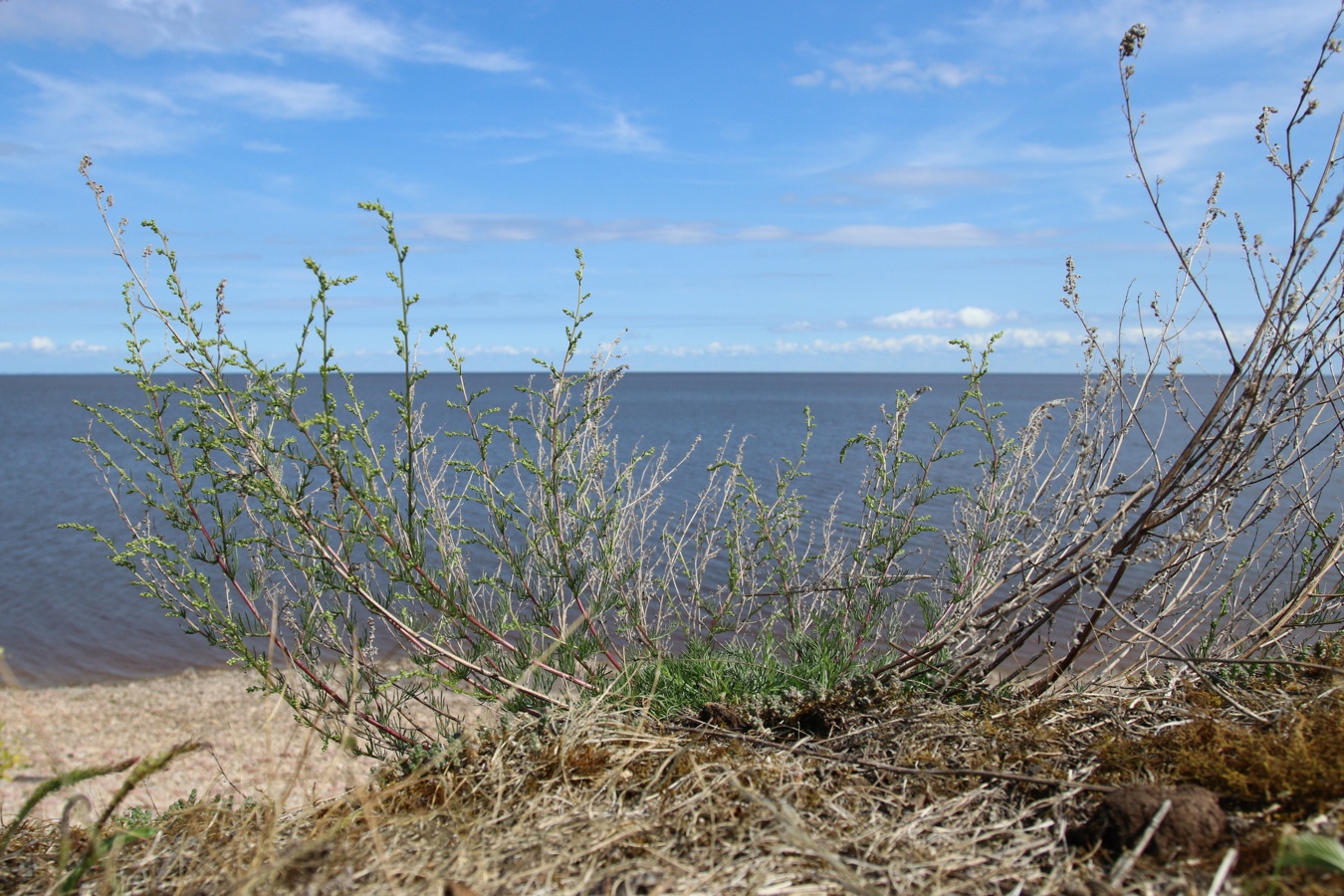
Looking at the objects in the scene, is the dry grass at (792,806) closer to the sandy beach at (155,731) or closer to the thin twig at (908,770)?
the thin twig at (908,770)

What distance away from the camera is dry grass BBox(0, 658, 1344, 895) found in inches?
85.7

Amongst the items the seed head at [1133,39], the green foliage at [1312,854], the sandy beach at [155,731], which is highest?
the seed head at [1133,39]

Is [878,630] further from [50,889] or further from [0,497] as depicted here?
[0,497]

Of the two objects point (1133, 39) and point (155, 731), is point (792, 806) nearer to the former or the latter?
point (1133, 39)

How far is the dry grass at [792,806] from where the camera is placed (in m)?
2.18

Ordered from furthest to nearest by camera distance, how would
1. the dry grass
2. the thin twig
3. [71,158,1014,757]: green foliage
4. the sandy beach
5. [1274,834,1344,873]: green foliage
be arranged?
the sandy beach → [71,158,1014,757]: green foliage → the thin twig → the dry grass → [1274,834,1344,873]: green foliage

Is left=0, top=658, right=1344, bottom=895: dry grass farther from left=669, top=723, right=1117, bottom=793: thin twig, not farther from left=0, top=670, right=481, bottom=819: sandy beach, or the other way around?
left=0, top=670, right=481, bottom=819: sandy beach

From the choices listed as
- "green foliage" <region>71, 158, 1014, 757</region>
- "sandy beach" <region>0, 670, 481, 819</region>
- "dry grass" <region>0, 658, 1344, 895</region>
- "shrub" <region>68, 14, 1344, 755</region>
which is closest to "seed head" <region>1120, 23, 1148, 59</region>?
"shrub" <region>68, 14, 1344, 755</region>

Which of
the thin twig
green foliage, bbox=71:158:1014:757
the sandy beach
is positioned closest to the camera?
the thin twig

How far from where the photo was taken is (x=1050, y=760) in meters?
2.77

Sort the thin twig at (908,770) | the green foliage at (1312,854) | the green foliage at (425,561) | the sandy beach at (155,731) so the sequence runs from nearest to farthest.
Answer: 1. the green foliage at (1312,854)
2. the thin twig at (908,770)
3. the green foliage at (425,561)
4. the sandy beach at (155,731)

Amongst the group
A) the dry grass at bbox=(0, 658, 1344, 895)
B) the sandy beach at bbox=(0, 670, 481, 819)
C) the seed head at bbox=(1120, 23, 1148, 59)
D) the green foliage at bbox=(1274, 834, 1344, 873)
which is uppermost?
the seed head at bbox=(1120, 23, 1148, 59)

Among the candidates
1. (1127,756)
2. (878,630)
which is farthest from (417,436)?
(1127,756)

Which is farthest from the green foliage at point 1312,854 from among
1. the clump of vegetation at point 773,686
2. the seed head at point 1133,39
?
the seed head at point 1133,39
